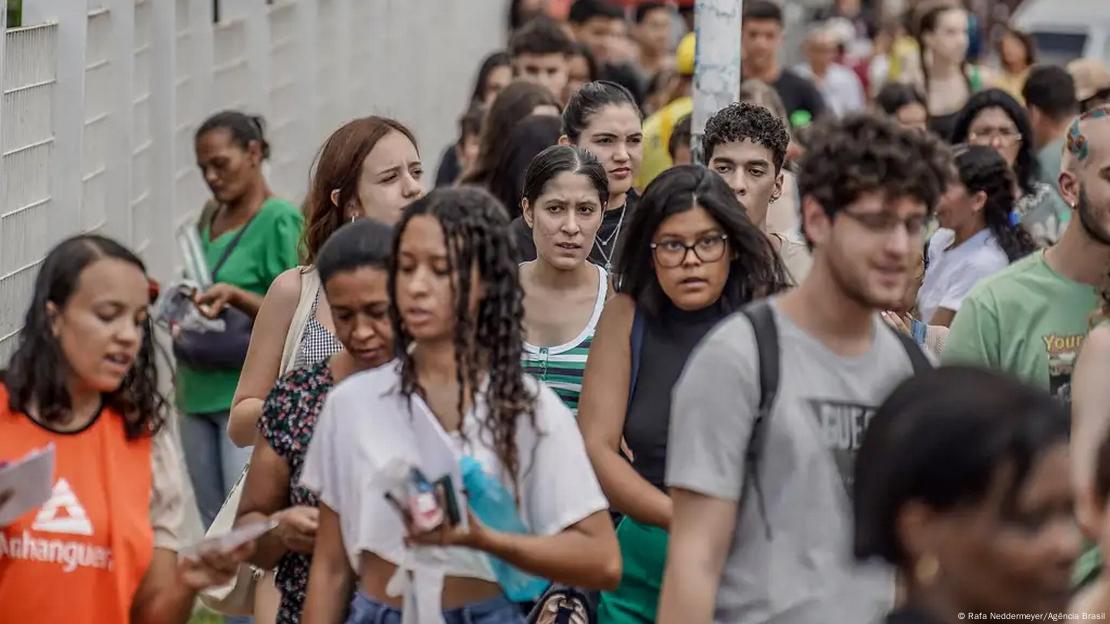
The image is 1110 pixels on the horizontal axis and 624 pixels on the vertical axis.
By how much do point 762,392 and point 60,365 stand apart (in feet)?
4.69

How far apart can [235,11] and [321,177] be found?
21.9 feet

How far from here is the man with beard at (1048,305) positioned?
5734 millimetres

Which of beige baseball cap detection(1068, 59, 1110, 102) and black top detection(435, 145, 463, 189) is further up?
beige baseball cap detection(1068, 59, 1110, 102)

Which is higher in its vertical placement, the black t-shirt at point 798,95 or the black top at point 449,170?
the black t-shirt at point 798,95

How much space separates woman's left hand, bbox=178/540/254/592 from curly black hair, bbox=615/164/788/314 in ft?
5.10

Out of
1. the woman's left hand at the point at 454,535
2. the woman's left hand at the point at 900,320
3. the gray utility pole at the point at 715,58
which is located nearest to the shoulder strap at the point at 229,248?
the gray utility pole at the point at 715,58

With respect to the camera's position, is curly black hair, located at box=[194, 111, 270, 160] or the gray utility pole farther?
curly black hair, located at box=[194, 111, 270, 160]

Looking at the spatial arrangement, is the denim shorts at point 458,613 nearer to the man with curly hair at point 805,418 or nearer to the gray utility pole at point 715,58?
the man with curly hair at point 805,418

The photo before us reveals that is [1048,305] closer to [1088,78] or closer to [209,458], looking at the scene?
[209,458]

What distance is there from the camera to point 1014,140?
1058cm

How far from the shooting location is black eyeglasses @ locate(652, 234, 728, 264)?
18.9 feet

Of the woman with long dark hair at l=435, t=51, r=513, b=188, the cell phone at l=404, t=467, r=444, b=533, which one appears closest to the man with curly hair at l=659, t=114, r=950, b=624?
the cell phone at l=404, t=467, r=444, b=533

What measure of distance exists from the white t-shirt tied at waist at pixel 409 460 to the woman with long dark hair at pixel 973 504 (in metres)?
1.31

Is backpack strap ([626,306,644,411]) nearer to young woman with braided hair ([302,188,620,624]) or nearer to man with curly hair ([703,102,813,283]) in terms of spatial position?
young woman with braided hair ([302,188,620,624])
